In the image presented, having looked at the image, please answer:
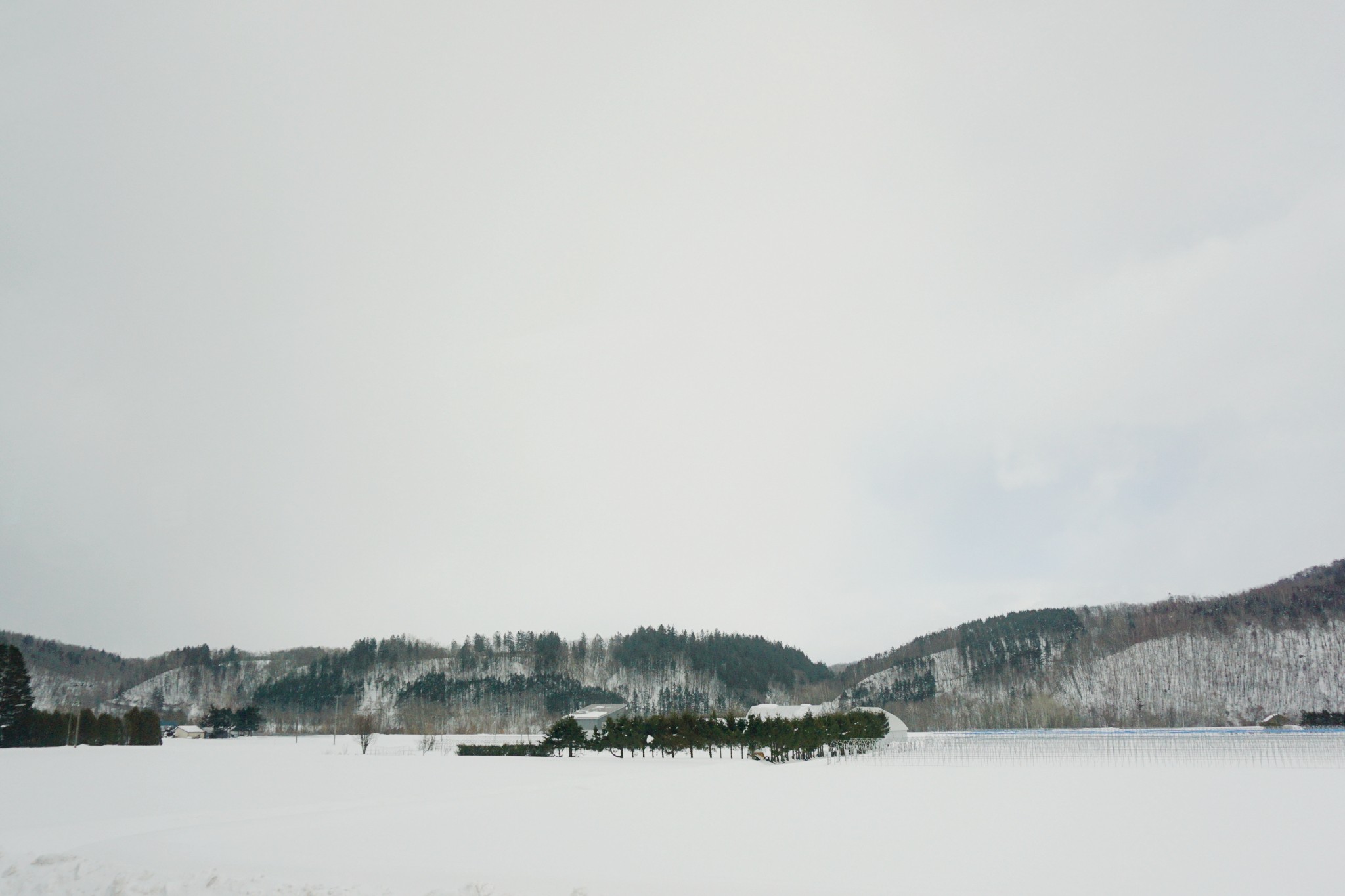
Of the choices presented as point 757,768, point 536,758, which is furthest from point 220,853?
point 536,758

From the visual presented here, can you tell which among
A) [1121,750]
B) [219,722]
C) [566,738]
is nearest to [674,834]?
[566,738]

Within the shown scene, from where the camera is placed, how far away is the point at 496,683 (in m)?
166

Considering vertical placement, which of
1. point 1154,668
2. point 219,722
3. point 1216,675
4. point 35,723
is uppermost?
point 35,723

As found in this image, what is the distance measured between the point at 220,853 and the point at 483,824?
20.2 ft

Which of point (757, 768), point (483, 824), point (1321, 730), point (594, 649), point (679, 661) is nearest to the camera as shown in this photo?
point (483, 824)

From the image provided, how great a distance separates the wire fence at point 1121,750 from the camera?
137ft

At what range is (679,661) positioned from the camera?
592 feet

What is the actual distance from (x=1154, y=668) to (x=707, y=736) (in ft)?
355

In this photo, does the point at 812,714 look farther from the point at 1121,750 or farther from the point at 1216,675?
the point at 1216,675

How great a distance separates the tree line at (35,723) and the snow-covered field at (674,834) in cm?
2907

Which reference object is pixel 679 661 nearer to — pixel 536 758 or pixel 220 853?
pixel 536 758

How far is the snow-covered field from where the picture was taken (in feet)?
41.7

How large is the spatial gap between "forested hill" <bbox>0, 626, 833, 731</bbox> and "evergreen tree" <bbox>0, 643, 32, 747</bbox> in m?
86.3

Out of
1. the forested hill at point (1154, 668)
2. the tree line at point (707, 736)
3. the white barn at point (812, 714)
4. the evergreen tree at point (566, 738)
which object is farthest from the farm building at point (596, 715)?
the forested hill at point (1154, 668)
